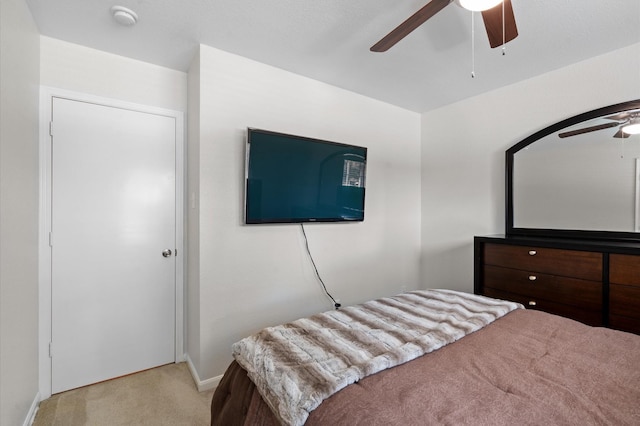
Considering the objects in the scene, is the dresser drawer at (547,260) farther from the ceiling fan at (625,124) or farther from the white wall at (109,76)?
the white wall at (109,76)

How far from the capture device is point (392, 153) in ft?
11.3

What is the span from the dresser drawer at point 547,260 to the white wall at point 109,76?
9.86 feet

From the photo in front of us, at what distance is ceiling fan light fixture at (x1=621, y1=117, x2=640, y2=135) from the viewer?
87.4 inches

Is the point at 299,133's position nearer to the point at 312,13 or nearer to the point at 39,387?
Result: the point at 312,13

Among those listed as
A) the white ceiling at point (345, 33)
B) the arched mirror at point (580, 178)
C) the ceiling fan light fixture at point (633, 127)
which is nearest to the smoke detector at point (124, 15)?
the white ceiling at point (345, 33)

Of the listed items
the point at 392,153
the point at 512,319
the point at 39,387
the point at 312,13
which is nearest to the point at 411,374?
the point at 512,319

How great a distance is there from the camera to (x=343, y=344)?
1233 millimetres

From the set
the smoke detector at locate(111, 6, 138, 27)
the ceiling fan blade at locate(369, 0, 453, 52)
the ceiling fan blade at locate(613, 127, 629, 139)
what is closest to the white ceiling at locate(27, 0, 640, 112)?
the smoke detector at locate(111, 6, 138, 27)

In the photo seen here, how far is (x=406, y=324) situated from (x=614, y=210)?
83.8 inches

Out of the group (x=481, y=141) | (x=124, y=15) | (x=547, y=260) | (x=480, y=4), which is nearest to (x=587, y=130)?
(x=481, y=141)

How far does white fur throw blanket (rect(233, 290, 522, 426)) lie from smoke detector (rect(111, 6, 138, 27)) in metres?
2.08

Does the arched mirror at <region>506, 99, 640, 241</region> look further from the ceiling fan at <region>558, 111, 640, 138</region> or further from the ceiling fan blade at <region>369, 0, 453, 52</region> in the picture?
the ceiling fan blade at <region>369, 0, 453, 52</region>

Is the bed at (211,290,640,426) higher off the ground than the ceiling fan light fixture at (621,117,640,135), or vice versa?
the ceiling fan light fixture at (621,117,640,135)

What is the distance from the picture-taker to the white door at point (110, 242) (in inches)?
83.9
